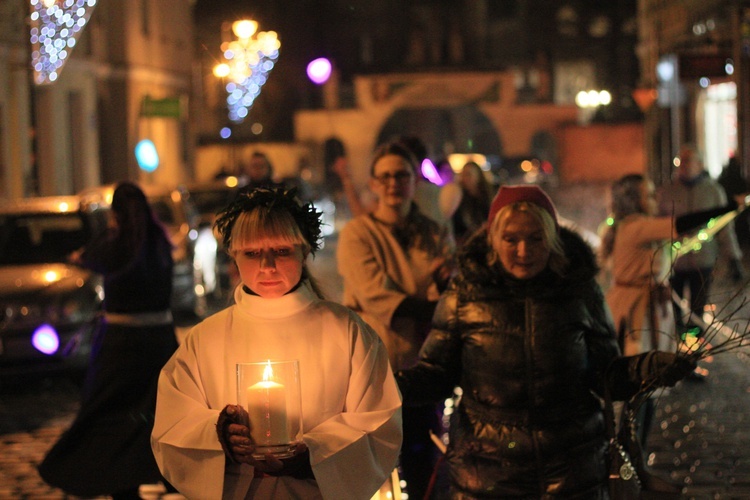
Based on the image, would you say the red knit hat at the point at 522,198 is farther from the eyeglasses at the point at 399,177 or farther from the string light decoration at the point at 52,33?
the string light decoration at the point at 52,33

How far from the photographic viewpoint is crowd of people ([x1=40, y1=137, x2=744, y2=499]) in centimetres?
363

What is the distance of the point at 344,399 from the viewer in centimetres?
372

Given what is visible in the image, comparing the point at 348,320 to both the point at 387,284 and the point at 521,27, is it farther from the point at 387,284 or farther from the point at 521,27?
the point at 521,27

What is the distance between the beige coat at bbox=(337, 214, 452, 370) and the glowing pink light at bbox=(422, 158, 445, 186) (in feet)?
4.59

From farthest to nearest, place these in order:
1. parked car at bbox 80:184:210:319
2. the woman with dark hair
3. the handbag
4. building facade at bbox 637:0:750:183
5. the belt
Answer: parked car at bbox 80:184:210:319 → building facade at bbox 637:0:750:183 → the belt → the woman with dark hair → the handbag

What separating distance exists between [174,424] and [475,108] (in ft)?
240

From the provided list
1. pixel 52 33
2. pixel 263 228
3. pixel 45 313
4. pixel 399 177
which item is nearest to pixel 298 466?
pixel 263 228

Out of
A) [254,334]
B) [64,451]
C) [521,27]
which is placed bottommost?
[64,451]

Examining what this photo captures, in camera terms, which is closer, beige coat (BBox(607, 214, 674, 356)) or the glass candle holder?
the glass candle holder

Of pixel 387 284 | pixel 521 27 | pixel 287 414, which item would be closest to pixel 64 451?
pixel 387 284

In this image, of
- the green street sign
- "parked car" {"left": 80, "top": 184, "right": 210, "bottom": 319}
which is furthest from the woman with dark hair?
the green street sign

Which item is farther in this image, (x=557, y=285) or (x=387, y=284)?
(x=387, y=284)

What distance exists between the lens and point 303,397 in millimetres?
3672

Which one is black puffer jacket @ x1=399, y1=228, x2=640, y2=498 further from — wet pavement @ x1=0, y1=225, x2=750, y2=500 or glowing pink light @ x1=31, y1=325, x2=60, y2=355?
glowing pink light @ x1=31, y1=325, x2=60, y2=355
